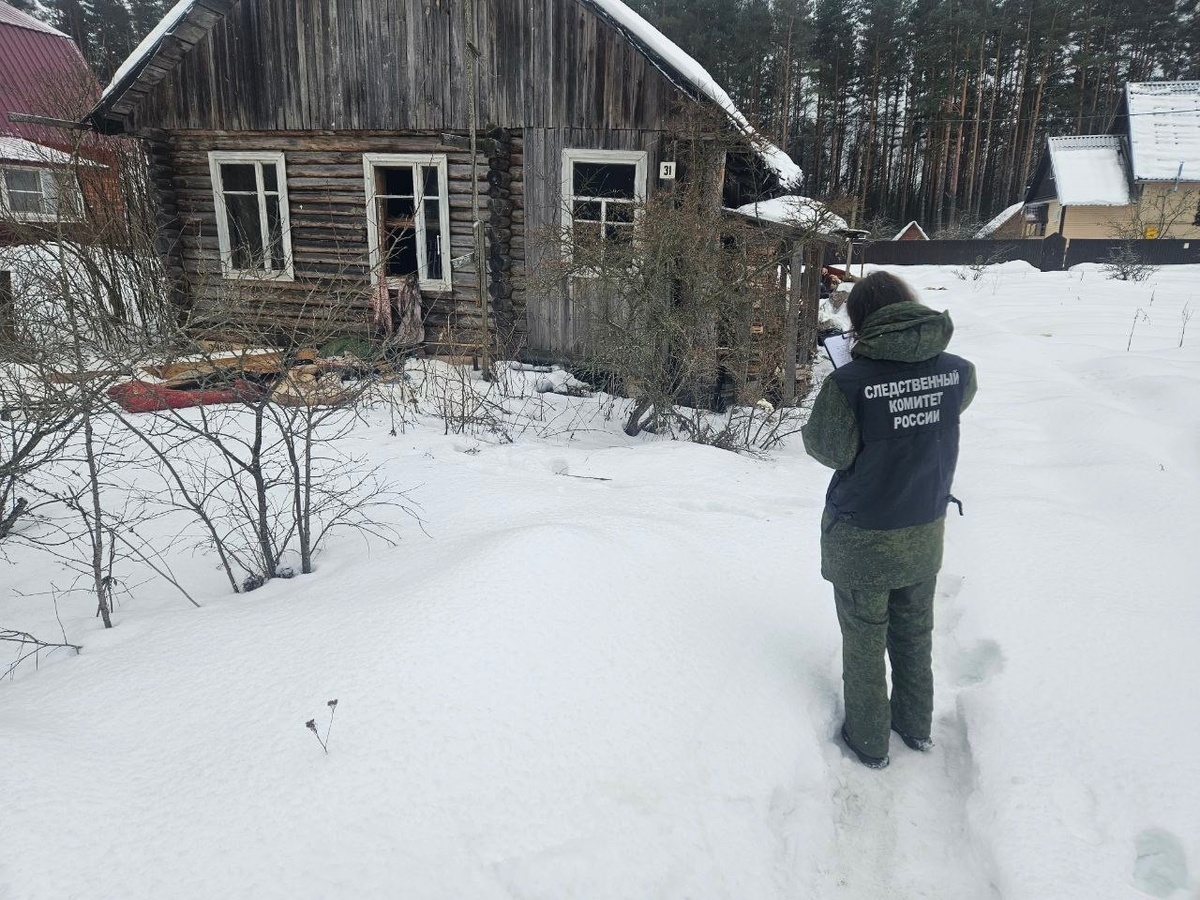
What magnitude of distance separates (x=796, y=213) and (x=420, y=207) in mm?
4735

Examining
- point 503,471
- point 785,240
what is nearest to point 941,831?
point 503,471

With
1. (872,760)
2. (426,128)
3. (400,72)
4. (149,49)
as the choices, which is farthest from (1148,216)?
(872,760)

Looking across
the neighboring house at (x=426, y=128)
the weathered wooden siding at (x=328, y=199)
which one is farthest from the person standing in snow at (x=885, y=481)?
the weathered wooden siding at (x=328, y=199)

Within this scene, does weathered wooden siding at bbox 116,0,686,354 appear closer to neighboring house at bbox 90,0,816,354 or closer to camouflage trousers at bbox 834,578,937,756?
neighboring house at bbox 90,0,816,354

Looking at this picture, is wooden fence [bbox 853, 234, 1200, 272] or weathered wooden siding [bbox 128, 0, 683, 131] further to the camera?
wooden fence [bbox 853, 234, 1200, 272]

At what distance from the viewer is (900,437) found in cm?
249

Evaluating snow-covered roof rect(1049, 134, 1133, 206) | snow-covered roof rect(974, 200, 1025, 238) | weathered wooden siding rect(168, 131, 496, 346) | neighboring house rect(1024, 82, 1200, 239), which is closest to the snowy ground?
weathered wooden siding rect(168, 131, 496, 346)

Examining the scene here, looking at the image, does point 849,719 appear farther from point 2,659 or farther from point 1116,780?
point 2,659

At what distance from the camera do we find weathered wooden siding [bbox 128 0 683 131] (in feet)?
28.8

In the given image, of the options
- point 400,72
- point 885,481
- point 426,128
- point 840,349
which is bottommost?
point 885,481

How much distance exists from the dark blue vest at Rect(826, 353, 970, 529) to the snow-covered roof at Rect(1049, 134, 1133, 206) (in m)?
33.4

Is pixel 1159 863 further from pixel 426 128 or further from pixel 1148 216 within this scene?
pixel 1148 216

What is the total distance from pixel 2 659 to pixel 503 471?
9.29 ft

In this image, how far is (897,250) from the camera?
2912 cm
